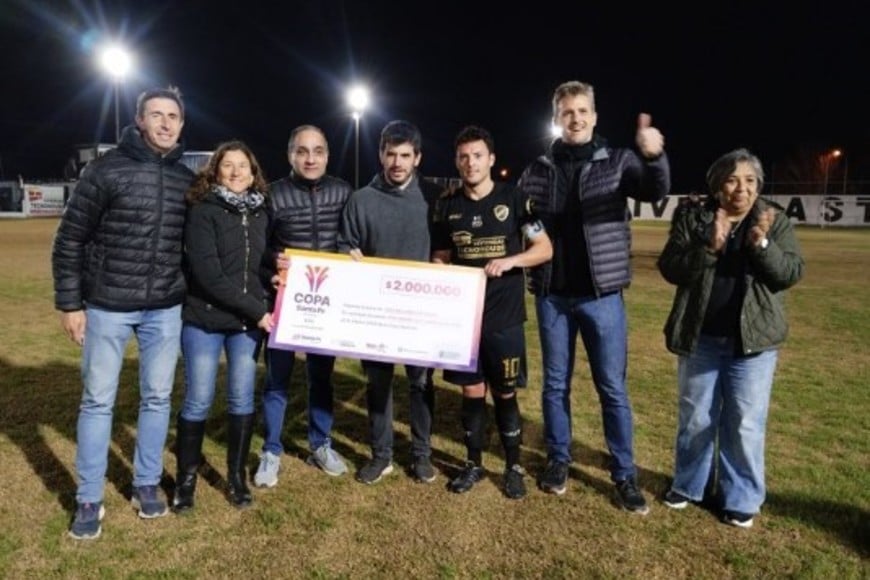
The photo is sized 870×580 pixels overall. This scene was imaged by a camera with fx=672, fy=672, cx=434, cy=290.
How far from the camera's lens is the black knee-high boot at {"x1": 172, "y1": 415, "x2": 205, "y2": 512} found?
402 centimetres

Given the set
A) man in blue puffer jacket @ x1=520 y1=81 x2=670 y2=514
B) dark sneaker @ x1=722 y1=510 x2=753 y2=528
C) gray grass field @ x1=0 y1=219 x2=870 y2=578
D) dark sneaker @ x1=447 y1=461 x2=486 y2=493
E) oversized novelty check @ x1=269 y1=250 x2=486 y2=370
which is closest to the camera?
gray grass field @ x1=0 y1=219 x2=870 y2=578

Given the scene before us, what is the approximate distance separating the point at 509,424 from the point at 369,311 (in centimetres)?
115

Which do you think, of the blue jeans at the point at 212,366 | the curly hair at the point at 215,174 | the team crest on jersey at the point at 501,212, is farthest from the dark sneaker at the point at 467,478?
the curly hair at the point at 215,174

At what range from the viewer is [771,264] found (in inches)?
138

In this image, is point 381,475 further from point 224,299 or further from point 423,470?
point 224,299

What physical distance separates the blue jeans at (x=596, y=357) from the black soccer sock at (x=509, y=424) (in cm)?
23

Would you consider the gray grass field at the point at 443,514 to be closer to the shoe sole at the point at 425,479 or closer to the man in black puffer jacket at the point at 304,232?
the shoe sole at the point at 425,479

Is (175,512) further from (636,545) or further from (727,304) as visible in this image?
(727,304)

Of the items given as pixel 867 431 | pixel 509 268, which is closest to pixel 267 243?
pixel 509 268

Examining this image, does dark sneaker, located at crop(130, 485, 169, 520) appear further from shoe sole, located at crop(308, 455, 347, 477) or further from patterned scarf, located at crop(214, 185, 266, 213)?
patterned scarf, located at crop(214, 185, 266, 213)

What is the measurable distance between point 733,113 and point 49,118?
79058 mm

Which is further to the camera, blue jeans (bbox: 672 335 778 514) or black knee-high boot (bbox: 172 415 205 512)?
black knee-high boot (bbox: 172 415 205 512)

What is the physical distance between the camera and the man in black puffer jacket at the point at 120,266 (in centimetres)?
351

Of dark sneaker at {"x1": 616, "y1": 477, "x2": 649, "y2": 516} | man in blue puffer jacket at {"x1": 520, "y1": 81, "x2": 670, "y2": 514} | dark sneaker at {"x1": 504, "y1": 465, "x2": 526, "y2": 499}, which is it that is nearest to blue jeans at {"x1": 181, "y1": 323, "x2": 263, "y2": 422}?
dark sneaker at {"x1": 504, "y1": 465, "x2": 526, "y2": 499}
